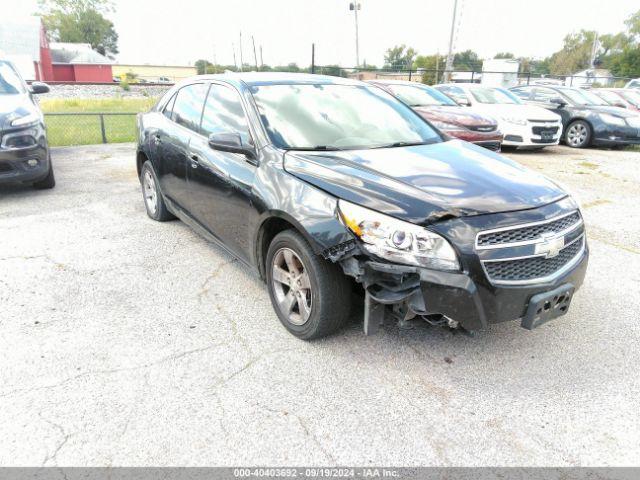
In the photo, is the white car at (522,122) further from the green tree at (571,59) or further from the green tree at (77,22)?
the green tree at (77,22)

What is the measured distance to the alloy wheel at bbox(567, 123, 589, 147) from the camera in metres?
12.0

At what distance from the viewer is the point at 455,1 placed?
2353cm

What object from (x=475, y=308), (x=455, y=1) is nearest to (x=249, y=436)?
(x=475, y=308)

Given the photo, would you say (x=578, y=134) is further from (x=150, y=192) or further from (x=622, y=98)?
(x=150, y=192)

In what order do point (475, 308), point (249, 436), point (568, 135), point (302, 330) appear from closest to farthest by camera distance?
point (249, 436)
point (475, 308)
point (302, 330)
point (568, 135)

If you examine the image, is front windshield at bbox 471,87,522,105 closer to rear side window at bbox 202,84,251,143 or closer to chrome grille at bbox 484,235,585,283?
rear side window at bbox 202,84,251,143

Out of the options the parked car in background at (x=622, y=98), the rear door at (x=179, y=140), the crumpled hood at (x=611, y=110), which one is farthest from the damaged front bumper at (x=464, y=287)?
the parked car in background at (x=622, y=98)

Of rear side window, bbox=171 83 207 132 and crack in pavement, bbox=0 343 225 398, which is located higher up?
rear side window, bbox=171 83 207 132

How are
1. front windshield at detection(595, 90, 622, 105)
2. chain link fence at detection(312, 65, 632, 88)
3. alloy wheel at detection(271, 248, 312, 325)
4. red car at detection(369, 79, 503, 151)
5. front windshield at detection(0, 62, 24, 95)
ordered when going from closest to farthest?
alloy wheel at detection(271, 248, 312, 325) → front windshield at detection(0, 62, 24, 95) → red car at detection(369, 79, 503, 151) → front windshield at detection(595, 90, 622, 105) → chain link fence at detection(312, 65, 632, 88)

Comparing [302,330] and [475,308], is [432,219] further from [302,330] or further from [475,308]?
[302,330]

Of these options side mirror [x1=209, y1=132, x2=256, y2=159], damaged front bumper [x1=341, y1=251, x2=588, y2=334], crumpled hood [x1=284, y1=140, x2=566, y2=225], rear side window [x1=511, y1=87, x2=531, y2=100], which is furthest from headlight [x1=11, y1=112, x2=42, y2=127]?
rear side window [x1=511, y1=87, x2=531, y2=100]

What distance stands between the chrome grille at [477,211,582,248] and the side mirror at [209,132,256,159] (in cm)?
163

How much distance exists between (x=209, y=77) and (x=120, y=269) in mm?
1890

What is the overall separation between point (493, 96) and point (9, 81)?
10.1 metres
